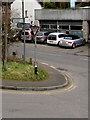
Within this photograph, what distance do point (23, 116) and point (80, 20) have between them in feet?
83.9

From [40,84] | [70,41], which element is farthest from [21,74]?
[70,41]

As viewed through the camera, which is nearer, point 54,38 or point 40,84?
point 40,84

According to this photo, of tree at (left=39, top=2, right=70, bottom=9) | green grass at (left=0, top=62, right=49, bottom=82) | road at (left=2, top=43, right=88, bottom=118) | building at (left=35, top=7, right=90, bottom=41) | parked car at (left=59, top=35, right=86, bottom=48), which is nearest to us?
road at (left=2, top=43, right=88, bottom=118)

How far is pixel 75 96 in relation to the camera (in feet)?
38.4

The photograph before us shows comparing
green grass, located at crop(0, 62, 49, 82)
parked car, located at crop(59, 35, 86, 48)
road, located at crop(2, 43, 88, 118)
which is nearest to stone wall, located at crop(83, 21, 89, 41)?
parked car, located at crop(59, 35, 86, 48)

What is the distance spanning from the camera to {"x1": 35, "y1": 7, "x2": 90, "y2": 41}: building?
3250cm

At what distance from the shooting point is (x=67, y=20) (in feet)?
111

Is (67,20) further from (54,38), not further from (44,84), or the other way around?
(44,84)

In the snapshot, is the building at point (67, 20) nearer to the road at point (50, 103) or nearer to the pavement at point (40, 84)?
the road at point (50, 103)

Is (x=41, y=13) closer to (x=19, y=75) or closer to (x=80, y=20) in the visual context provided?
(x=80, y=20)

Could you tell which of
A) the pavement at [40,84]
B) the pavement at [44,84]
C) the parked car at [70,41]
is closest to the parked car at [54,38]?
the parked car at [70,41]

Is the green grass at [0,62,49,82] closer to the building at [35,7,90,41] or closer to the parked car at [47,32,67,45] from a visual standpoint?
the parked car at [47,32,67,45]

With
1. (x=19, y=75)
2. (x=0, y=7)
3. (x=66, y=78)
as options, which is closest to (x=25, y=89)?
(x=19, y=75)

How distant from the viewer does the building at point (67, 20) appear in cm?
3250
